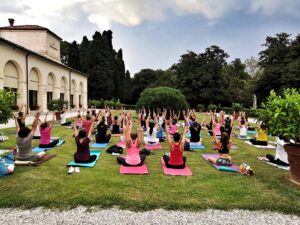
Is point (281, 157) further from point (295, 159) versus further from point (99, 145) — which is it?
point (99, 145)

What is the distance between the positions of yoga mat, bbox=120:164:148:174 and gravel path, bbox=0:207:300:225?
2.27 meters

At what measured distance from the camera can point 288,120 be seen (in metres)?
5.91

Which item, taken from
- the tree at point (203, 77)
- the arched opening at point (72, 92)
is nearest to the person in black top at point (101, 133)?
the arched opening at point (72, 92)

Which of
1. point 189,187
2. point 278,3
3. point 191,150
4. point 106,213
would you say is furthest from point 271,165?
point 278,3

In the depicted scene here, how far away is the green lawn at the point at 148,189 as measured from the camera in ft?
15.8

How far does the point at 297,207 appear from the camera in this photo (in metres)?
4.82

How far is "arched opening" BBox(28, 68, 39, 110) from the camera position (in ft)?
→ 91.2

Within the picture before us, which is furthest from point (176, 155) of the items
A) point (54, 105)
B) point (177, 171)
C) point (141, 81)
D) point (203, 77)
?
point (141, 81)

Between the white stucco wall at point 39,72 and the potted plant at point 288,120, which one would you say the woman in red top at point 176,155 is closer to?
the potted plant at point 288,120

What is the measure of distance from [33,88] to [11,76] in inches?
178

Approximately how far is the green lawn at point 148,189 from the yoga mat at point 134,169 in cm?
16

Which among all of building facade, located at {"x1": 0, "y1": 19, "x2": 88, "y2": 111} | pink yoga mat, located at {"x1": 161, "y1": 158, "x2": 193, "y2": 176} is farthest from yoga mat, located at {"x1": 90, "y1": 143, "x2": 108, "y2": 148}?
building facade, located at {"x1": 0, "y1": 19, "x2": 88, "y2": 111}

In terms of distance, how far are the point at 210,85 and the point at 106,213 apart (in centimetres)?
4886

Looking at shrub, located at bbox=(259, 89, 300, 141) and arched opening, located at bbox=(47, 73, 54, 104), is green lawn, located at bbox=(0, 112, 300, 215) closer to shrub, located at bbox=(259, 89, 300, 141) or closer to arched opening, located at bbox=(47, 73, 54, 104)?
shrub, located at bbox=(259, 89, 300, 141)
